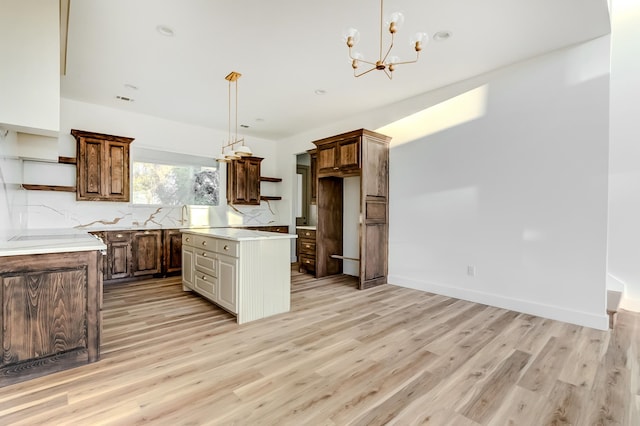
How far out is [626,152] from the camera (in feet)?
11.4

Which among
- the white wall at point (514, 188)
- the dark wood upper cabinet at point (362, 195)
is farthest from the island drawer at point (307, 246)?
the white wall at point (514, 188)

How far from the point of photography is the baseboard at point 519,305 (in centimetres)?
297

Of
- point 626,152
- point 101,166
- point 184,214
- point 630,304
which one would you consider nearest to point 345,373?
point 630,304

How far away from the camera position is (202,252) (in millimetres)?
3748

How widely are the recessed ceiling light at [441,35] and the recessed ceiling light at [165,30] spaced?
8.46ft

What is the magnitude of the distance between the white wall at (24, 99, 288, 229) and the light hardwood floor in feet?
7.26

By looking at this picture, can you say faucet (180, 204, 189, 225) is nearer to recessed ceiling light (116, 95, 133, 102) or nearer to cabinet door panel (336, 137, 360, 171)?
recessed ceiling light (116, 95, 133, 102)

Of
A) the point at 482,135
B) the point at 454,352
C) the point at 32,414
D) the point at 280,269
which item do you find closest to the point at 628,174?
the point at 482,135

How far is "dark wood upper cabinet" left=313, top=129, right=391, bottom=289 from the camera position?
14.5 ft

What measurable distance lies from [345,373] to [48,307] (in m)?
2.17

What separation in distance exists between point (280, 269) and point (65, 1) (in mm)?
3076

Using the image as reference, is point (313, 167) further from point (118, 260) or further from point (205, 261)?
point (118, 260)

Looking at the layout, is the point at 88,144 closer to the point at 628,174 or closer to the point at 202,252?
the point at 202,252

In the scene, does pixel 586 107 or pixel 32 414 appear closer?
pixel 32 414
